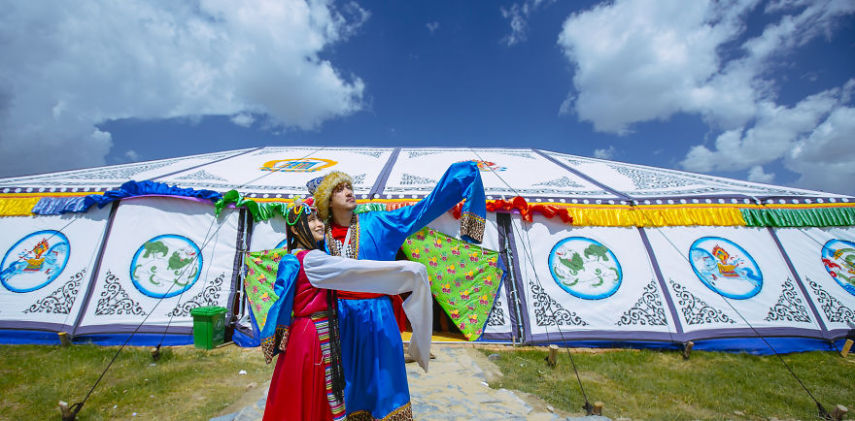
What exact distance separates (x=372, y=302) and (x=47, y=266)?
490 cm

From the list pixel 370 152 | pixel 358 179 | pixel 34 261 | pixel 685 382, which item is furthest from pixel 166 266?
pixel 685 382

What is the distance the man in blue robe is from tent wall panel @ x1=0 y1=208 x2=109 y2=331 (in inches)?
166

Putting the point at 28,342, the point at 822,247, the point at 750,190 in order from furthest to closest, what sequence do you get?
the point at 750,190 < the point at 822,247 < the point at 28,342

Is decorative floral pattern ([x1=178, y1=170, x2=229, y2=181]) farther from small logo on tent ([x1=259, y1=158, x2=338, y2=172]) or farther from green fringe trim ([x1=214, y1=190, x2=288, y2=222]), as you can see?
green fringe trim ([x1=214, y1=190, x2=288, y2=222])

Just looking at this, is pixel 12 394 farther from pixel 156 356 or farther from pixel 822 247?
pixel 822 247

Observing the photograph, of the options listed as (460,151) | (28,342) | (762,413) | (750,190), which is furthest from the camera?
(460,151)

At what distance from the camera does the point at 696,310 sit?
3904mm

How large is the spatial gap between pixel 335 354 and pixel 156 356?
3257mm

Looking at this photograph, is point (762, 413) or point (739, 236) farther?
point (739, 236)

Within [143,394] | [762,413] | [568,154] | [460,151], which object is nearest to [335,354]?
[143,394]

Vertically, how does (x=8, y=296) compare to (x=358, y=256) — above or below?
below

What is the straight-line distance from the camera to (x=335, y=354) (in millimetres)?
1289

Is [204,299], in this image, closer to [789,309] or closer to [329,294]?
[329,294]

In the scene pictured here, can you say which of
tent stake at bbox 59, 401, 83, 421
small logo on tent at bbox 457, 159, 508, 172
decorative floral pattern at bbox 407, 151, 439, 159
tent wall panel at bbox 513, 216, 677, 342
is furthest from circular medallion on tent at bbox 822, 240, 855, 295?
tent stake at bbox 59, 401, 83, 421
